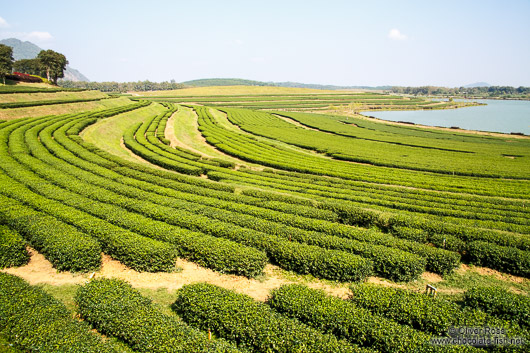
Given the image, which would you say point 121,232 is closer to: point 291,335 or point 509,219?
point 291,335

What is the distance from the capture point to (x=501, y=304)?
41.0 feet

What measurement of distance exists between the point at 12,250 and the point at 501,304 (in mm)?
23810

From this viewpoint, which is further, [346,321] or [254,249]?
[254,249]

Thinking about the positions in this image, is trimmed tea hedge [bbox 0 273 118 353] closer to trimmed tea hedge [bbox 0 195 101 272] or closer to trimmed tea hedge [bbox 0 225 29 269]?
trimmed tea hedge [bbox 0 195 101 272]

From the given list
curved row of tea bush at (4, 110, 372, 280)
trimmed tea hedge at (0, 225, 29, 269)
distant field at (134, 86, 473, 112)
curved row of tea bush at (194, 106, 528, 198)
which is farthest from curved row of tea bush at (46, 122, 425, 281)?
distant field at (134, 86, 473, 112)

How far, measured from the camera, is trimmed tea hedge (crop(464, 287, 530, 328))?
12.0 m

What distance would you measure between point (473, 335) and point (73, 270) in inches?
728

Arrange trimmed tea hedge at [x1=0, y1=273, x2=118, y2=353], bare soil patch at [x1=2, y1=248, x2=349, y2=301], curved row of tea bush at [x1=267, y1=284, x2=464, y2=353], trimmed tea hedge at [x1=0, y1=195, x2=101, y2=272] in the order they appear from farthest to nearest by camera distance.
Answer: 1. trimmed tea hedge at [x1=0, y1=195, x2=101, y2=272]
2. bare soil patch at [x1=2, y1=248, x2=349, y2=301]
3. curved row of tea bush at [x1=267, y1=284, x2=464, y2=353]
4. trimmed tea hedge at [x1=0, y1=273, x2=118, y2=353]

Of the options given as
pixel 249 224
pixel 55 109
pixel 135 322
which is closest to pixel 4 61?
pixel 55 109

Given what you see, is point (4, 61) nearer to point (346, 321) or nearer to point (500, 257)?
point (346, 321)

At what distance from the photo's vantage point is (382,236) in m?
19.1

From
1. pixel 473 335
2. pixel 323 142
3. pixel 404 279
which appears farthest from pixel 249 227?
pixel 323 142

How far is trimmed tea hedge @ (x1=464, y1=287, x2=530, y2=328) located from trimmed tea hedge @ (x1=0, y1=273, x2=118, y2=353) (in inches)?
591

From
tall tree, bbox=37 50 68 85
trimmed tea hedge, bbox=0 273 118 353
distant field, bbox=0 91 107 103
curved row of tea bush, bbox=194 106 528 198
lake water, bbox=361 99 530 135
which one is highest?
tall tree, bbox=37 50 68 85
